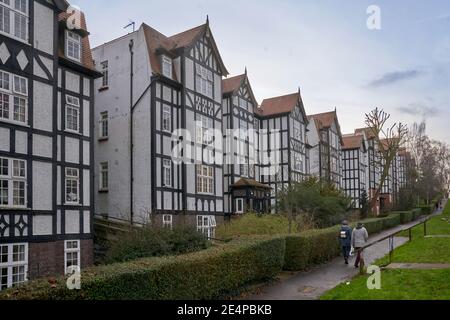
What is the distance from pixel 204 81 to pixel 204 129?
310 cm

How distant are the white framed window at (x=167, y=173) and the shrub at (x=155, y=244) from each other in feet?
33.1

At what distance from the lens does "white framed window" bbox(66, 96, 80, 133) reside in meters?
19.9

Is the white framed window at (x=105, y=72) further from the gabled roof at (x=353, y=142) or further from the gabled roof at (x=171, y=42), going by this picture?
the gabled roof at (x=353, y=142)

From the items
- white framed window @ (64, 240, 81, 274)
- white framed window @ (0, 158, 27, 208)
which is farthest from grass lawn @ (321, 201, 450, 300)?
white framed window @ (0, 158, 27, 208)

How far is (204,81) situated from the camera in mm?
29234

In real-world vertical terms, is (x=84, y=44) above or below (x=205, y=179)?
above

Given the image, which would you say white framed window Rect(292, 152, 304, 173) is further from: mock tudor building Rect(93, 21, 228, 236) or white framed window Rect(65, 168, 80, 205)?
white framed window Rect(65, 168, 80, 205)

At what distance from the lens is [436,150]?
71188mm

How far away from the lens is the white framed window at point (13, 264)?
1616 cm

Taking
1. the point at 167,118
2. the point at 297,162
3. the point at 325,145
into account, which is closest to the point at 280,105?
the point at 297,162

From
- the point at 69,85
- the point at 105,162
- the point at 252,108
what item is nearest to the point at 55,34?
the point at 69,85

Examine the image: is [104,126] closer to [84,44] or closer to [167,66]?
[167,66]

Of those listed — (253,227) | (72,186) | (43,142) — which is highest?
(43,142)
